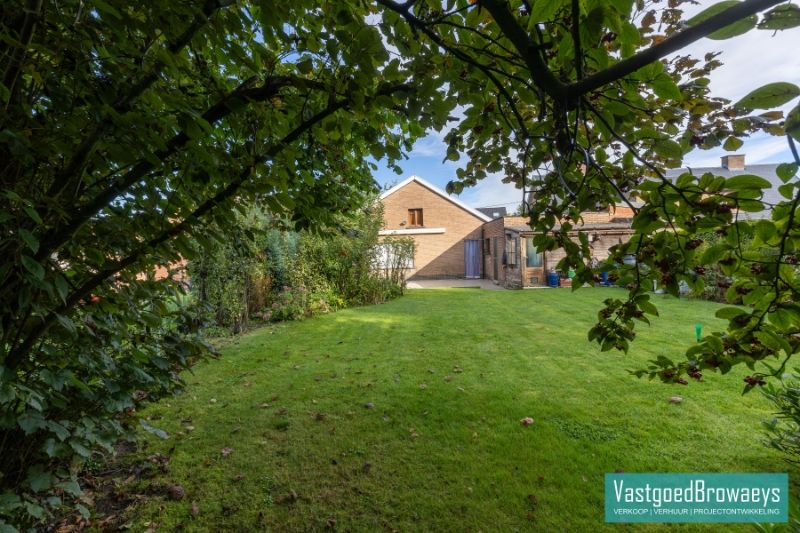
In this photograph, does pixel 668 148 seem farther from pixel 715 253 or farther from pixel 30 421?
pixel 30 421

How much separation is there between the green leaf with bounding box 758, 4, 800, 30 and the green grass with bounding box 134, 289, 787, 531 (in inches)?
104

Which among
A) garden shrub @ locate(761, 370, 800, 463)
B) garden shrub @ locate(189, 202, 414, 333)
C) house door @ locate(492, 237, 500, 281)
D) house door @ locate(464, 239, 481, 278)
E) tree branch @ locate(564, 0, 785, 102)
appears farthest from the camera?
house door @ locate(464, 239, 481, 278)

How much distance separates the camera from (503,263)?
17.1 m

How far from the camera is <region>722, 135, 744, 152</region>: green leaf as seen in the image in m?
1.45

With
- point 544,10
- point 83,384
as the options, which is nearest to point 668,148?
point 544,10

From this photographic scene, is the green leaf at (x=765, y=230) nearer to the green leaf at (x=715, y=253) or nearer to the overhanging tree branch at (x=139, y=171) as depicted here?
the green leaf at (x=715, y=253)

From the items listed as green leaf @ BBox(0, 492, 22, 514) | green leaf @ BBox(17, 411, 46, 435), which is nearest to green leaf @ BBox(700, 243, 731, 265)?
green leaf @ BBox(17, 411, 46, 435)

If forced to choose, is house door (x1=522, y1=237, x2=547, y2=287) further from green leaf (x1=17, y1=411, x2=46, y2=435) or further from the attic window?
green leaf (x1=17, y1=411, x2=46, y2=435)

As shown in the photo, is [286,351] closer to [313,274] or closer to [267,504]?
[267,504]

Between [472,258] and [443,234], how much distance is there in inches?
91.9

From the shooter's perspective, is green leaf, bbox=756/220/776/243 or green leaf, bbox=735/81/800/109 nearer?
green leaf, bbox=735/81/800/109

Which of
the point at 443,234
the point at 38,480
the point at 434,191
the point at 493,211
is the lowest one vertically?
the point at 38,480

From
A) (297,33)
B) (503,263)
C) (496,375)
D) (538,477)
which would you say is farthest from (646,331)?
(503,263)

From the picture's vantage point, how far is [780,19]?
2.49 feet
